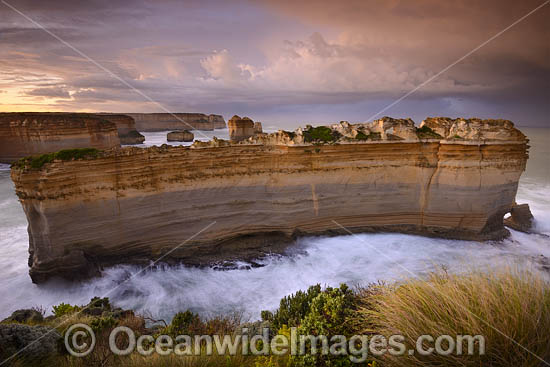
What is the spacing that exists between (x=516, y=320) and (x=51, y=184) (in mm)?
10227

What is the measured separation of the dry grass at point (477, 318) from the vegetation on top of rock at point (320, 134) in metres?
7.38

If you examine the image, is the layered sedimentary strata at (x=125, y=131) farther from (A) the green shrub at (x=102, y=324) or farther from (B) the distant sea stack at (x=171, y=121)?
(A) the green shrub at (x=102, y=324)

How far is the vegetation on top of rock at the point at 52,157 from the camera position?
7.51 metres

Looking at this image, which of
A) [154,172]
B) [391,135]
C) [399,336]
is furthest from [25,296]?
[391,135]

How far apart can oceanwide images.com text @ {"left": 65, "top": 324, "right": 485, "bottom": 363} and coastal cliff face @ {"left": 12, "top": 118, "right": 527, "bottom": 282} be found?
15.7ft

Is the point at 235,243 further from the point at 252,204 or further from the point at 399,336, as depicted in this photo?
the point at 399,336

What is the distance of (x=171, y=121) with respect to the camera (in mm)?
66375

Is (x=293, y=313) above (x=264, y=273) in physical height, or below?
above

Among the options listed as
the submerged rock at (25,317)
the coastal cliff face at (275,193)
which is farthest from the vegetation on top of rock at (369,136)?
the submerged rock at (25,317)

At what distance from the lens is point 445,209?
36.1 feet

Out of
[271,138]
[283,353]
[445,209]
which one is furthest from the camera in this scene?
[445,209]

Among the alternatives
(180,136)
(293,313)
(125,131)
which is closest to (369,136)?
(293,313)

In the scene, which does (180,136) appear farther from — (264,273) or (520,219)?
(520,219)

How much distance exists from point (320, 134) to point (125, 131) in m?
42.2
